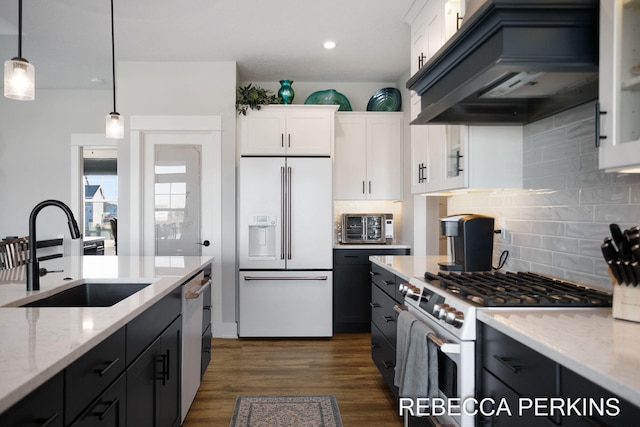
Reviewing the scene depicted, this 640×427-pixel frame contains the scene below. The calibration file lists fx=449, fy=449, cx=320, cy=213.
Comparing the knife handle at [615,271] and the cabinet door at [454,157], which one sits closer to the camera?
→ the knife handle at [615,271]

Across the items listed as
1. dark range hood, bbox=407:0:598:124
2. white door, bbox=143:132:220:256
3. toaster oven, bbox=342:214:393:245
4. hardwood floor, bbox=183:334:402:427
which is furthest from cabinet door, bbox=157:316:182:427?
toaster oven, bbox=342:214:393:245

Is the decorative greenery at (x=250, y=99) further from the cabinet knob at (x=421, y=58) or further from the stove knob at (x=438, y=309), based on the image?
the stove knob at (x=438, y=309)

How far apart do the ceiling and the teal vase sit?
0.15 meters

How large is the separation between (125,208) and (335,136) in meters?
2.26

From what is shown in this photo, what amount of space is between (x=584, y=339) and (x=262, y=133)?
3619 millimetres

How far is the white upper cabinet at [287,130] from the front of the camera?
4367 millimetres

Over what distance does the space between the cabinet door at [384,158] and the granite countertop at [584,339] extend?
3346mm

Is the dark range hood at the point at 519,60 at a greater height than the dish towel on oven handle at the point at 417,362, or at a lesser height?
greater

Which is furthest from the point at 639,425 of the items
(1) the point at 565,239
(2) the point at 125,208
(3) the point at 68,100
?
(3) the point at 68,100

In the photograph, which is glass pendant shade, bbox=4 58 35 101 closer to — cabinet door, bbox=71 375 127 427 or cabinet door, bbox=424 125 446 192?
cabinet door, bbox=71 375 127 427

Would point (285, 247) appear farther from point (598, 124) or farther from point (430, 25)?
point (598, 124)

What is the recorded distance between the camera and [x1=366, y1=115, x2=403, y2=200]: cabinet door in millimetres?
4836

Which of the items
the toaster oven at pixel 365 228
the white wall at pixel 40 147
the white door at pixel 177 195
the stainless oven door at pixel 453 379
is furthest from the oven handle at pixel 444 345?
the white wall at pixel 40 147

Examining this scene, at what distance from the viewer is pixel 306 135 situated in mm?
4402
